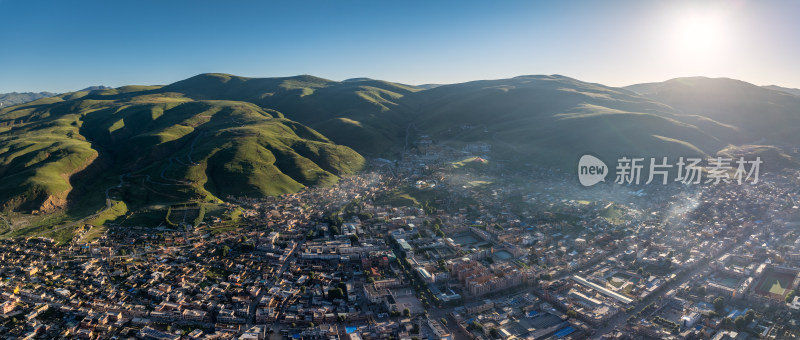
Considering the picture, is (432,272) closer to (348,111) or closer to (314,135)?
(314,135)

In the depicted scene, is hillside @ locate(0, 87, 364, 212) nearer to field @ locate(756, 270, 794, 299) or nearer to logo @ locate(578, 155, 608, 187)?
logo @ locate(578, 155, 608, 187)

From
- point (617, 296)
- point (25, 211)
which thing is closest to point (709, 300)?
point (617, 296)

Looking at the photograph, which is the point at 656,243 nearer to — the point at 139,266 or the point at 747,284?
the point at 747,284

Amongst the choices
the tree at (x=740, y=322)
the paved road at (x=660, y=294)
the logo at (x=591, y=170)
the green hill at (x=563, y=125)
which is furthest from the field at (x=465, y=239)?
the green hill at (x=563, y=125)

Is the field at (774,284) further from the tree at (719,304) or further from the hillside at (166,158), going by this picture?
the hillside at (166,158)

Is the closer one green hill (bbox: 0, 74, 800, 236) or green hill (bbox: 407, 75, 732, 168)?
green hill (bbox: 0, 74, 800, 236)

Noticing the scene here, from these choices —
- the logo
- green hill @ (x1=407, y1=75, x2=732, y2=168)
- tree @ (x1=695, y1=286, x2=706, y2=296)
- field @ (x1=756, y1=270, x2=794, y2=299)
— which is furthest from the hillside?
field @ (x1=756, y1=270, x2=794, y2=299)
